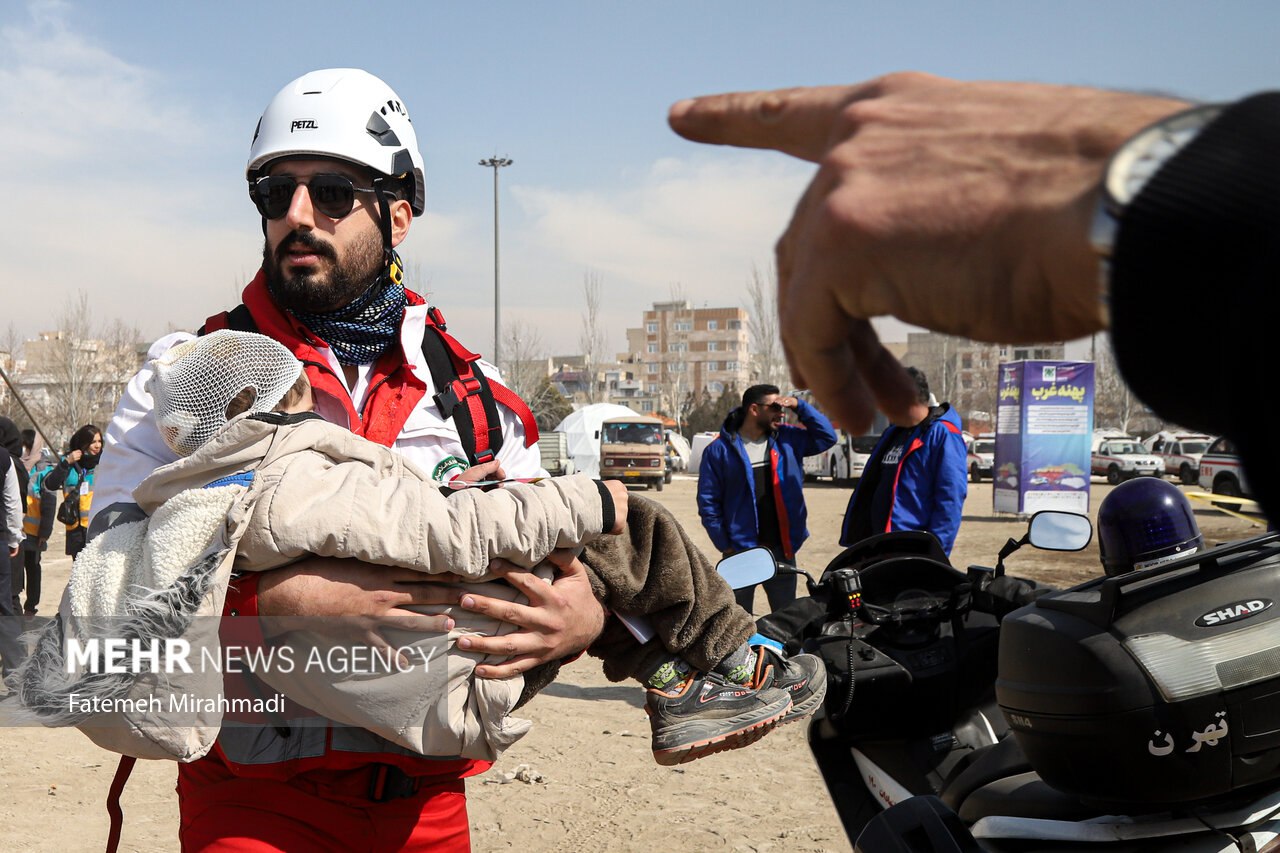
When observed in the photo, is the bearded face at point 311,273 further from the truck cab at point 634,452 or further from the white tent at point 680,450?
the white tent at point 680,450

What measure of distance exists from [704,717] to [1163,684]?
0.98 m

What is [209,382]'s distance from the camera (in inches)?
84.4

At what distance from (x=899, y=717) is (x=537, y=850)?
7.54ft

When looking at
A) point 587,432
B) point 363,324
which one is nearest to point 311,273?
point 363,324

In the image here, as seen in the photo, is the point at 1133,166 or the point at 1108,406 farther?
the point at 1108,406

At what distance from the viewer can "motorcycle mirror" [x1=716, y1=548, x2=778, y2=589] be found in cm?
281

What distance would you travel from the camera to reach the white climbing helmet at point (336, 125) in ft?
8.63

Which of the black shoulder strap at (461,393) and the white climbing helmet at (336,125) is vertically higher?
the white climbing helmet at (336,125)

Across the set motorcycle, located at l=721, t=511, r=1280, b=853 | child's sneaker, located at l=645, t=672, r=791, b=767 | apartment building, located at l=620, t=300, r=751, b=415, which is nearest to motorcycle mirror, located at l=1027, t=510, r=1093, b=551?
motorcycle, located at l=721, t=511, r=1280, b=853

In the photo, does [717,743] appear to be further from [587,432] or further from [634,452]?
[587,432]

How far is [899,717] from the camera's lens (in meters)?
2.90

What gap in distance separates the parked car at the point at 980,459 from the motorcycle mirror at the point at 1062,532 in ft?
96.1

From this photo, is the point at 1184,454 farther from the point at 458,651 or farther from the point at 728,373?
the point at 728,373

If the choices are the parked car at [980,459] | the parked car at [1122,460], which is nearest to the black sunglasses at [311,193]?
the parked car at [1122,460]
